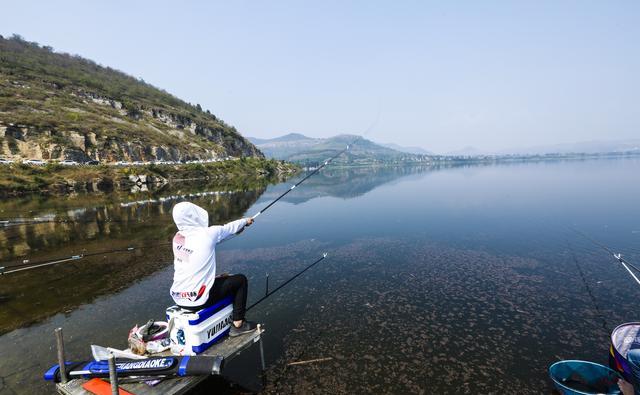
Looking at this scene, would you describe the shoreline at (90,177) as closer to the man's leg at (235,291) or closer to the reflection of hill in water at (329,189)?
the reflection of hill in water at (329,189)

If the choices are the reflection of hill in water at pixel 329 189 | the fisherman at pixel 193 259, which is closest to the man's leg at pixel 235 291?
the fisherman at pixel 193 259

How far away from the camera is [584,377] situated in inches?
291

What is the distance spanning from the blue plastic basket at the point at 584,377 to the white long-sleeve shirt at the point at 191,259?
25.5 feet

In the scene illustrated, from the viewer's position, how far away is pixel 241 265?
1789 cm

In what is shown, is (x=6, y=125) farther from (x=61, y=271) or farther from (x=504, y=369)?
(x=504, y=369)

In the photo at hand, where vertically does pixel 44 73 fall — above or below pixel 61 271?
above

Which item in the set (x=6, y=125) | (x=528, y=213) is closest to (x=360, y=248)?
(x=528, y=213)

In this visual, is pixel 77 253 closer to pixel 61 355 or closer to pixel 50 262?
pixel 50 262

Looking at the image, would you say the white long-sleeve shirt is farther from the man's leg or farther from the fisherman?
the man's leg

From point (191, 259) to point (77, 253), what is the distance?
18532mm

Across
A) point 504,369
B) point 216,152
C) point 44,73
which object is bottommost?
point 504,369

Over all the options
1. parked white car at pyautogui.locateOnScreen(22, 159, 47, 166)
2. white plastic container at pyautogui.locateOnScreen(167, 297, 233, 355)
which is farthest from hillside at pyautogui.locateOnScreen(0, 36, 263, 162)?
white plastic container at pyautogui.locateOnScreen(167, 297, 233, 355)

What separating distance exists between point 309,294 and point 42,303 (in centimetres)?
1078

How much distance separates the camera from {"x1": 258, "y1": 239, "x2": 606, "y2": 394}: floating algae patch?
8062 millimetres
